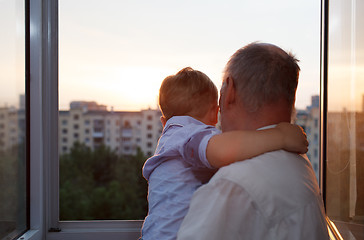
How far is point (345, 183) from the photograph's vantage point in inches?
56.9

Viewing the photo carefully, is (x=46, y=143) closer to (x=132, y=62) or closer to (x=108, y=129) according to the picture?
(x=132, y=62)

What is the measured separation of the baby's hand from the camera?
2.98ft

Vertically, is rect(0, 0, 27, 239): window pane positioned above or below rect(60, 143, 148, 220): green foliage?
above

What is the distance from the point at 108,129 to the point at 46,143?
29505mm

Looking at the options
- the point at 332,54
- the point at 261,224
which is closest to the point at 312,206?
the point at 261,224

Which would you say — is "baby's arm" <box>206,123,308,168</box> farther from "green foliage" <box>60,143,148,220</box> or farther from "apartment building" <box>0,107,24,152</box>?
"green foliage" <box>60,143,148,220</box>

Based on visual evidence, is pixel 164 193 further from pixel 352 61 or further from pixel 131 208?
pixel 131 208

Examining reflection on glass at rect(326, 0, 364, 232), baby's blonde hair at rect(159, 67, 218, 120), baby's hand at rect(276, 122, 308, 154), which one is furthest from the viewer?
baby's blonde hair at rect(159, 67, 218, 120)

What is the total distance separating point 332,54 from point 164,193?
3.27 ft

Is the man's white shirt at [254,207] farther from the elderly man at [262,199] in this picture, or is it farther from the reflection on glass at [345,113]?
the reflection on glass at [345,113]

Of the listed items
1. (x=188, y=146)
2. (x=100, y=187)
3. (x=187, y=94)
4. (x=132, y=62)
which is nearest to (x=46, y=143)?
(x=187, y=94)

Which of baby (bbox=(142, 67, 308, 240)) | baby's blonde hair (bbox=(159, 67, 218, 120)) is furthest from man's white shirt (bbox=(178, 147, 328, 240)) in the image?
baby's blonde hair (bbox=(159, 67, 218, 120))

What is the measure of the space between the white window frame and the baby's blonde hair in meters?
0.70

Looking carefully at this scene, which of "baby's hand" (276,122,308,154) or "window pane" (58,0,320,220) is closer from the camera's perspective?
"baby's hand" (276,122,308,154)
